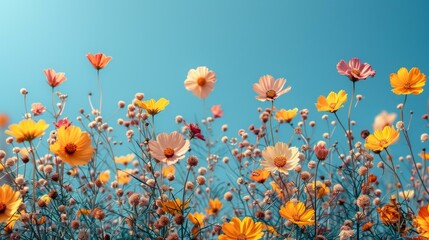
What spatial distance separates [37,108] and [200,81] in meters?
0.59

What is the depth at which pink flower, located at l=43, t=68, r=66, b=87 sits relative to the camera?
5.39ft

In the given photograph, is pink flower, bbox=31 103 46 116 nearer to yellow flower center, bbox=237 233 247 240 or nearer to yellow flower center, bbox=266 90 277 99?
yellow flower center, bbox=266 90 277 99

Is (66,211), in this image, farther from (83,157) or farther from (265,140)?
(265,140)

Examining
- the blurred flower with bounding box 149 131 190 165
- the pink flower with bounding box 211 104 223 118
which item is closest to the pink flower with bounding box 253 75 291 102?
the blurred flower with bounding box 149 131 190 165

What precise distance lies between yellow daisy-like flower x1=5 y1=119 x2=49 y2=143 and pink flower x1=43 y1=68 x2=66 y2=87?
1.54 feet

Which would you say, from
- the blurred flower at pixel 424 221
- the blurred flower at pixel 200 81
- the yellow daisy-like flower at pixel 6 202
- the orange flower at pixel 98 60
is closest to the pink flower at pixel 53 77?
the orange flower at pixel 98 60

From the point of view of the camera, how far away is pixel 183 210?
50.0 inches

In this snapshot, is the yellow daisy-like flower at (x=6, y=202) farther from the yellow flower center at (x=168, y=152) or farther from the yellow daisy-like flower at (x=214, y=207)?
the yellow daisy-like flower at (x=214, y=207)

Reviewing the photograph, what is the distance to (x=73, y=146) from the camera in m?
1.18

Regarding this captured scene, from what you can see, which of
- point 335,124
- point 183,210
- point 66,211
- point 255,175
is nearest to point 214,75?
point 255,175

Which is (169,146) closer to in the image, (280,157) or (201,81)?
(280,157)

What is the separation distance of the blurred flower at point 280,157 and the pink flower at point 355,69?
277 mm

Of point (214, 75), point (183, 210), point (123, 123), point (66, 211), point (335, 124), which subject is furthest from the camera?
point (335, 124)

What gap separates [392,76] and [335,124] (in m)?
0.86
